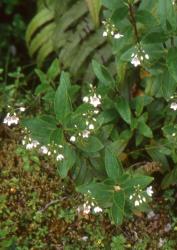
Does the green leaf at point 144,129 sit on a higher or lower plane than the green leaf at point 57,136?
higher

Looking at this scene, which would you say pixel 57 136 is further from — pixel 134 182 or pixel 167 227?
pixel 167 227

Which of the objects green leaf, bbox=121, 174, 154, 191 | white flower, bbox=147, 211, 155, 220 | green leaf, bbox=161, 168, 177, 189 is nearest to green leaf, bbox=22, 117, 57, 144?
green leaf, bbox=121, 174, 154, 191

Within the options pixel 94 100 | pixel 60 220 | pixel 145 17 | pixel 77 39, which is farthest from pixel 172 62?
pixel 77 39

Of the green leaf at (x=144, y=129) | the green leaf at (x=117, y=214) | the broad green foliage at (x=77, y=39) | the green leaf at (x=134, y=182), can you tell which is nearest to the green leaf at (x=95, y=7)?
the broad green foliage at (x=77, y=39)

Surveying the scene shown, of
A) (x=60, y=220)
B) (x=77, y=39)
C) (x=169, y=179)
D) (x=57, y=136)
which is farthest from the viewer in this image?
(x=77, y=39)

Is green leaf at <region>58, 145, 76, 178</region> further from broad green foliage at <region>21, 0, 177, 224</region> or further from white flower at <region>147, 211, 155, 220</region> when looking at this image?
white flower at <region>147, 211, 155, 220</region>

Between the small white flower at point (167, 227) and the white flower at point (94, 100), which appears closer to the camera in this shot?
the white flower at point (94, 100)

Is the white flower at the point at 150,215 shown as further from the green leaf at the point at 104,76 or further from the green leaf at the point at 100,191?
the green leaf at the point at 104,76

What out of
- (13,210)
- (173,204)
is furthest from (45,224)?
(173,204)
